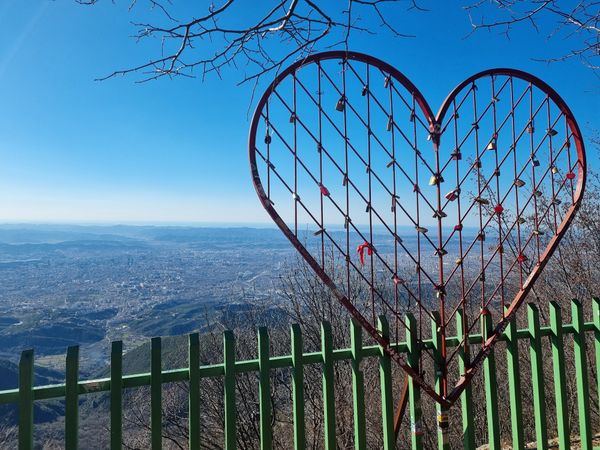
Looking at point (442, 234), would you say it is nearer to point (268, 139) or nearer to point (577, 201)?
point (577, 201)

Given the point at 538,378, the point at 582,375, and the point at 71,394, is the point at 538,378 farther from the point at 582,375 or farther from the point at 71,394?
the point at 71,394

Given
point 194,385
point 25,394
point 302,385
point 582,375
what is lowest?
point 582,375

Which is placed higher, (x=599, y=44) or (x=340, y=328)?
(x=599, y=44)

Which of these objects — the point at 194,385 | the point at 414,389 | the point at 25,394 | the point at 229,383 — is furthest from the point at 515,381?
the point at 25,394

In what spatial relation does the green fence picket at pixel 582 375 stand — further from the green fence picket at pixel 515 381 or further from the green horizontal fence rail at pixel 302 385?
the green fence picket at pixel 515 381

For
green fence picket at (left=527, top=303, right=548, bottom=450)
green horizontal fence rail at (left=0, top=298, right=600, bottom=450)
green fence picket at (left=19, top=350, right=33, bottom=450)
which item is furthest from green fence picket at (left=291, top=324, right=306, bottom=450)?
green fence picket at (left=527, top=303, right=548, bottom=450)

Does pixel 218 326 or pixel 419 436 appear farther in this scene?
pixel 218 326

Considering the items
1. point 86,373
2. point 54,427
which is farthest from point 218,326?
point 86,373
